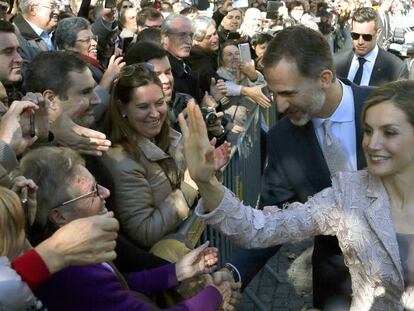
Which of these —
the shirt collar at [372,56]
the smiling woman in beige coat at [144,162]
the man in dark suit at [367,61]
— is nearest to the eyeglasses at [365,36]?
the man in dark suit at [367,61]

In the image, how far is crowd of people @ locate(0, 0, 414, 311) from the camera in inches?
89.3

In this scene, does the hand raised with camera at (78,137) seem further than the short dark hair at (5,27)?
No

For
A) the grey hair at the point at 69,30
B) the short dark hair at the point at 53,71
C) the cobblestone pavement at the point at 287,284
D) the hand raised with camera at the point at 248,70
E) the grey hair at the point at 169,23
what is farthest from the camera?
the hand raised with camera at the point at 248,70

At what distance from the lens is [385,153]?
2541 millimetres

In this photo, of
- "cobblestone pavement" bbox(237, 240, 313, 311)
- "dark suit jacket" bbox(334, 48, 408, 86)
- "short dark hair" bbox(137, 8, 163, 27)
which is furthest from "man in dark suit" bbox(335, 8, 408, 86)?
"short dark hair" bbox(137, 8, 163, 27)

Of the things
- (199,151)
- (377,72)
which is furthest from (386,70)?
(199,151)

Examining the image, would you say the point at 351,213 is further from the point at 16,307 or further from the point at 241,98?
the point at 241,98

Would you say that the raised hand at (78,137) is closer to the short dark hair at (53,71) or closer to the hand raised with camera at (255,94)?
the short dark hair at (53,71)

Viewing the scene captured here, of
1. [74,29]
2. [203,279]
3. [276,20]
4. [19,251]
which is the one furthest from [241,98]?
[276,20]

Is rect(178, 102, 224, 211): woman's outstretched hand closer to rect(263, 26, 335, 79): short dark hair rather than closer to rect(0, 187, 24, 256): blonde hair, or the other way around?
rect(0, 187, 24, 256): blonde hair

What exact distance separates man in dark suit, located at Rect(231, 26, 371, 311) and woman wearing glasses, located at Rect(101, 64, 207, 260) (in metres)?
0.53

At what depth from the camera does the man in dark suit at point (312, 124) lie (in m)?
3.26

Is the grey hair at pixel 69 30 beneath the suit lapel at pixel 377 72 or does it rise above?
above

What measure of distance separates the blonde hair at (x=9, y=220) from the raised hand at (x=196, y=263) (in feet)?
3.13
